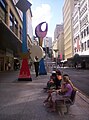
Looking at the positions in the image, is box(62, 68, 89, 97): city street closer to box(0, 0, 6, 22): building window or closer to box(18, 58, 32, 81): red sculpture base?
box(18, 58, 32, 81): red sculpture base

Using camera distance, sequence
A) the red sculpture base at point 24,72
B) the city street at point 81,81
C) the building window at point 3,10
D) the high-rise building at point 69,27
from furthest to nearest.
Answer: the high-rise building at point 69,27 < the building window at point 3,10 < the red sculpture base at point 24,72 < the city street at point 81,81

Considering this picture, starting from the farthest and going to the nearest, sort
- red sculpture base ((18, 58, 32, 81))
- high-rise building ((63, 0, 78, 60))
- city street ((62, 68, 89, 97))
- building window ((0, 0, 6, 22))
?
high-rise building ((63, 0, 78, 60)) → building window ((0, 0, 6, 22)) → red sculpture base ((18, 58, 32, 81)) → city street ((62, 68, 89, 97))

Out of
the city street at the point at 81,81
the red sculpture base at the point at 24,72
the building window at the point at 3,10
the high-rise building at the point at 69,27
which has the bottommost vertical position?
the city street at the point at 81,81

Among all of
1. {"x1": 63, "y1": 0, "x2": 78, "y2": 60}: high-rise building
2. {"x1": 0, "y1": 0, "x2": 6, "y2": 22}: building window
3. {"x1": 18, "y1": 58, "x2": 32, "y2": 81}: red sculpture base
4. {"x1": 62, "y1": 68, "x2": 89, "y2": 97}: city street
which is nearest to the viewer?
{"x1": 62, "y1": 68, "x2": 89, "y2": 97}: city street

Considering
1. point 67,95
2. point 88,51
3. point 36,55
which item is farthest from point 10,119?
point 88,51

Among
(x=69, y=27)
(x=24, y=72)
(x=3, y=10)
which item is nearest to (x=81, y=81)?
(x=24, y=72)

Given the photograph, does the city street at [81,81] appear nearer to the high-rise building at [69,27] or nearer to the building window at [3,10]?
the building window at [3,10]

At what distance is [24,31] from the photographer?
989 inches

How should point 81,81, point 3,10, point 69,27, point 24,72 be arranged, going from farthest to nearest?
point 69,27 → point 3,10 → point 81,81 → point 24,72

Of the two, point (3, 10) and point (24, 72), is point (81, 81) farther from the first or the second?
point (3, 10)

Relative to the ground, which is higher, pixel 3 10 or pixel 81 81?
pixel 3 10

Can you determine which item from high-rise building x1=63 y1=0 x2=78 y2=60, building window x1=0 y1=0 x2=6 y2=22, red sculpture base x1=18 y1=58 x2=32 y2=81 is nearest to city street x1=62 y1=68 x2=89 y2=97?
red sculpture base x1=18 y1=58 x2=32 y2=81

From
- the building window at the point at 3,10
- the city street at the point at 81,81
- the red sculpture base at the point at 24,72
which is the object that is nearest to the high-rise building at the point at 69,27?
the building window at the point at 3,10

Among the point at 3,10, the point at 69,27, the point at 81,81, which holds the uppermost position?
the point at 69,27
